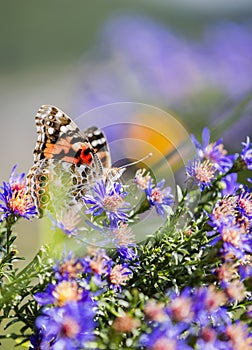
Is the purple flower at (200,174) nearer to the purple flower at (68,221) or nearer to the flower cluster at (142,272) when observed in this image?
the flower cluster at (142,272)

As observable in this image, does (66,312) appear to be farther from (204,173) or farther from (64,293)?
(204,173)

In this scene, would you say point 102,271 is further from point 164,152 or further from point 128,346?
point 164,152

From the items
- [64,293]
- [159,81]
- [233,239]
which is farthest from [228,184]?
[159,81]

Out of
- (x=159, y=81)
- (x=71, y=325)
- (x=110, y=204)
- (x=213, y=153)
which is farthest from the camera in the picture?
(x=159, y=81)

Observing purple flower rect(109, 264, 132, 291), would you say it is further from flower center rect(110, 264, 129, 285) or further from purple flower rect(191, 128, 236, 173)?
purple flower rect(191, 128, 236, 173)

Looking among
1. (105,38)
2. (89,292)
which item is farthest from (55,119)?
(105,38)

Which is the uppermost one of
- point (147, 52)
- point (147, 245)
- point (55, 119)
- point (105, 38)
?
point (105, 38)
